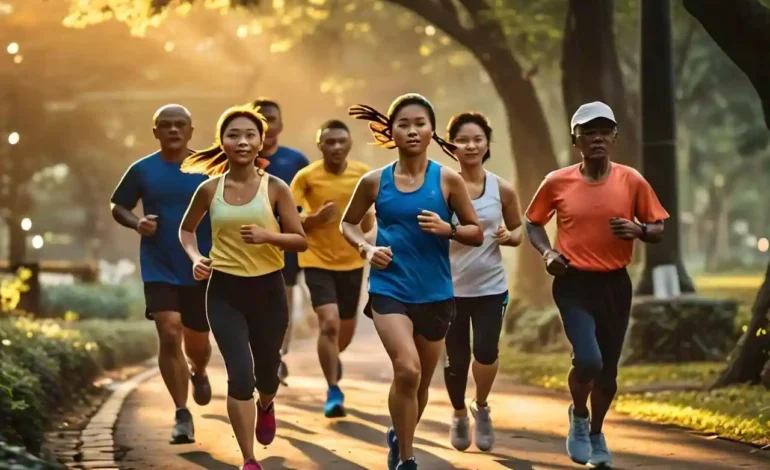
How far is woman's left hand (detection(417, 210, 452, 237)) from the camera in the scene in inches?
334

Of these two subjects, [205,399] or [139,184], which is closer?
[139,184]

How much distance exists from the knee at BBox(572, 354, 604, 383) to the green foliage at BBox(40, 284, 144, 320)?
1932 cm

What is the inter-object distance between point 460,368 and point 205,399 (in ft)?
7.85

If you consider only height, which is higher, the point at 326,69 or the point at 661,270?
the point at 326,69

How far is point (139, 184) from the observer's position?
11000 millimetres

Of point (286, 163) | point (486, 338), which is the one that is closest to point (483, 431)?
point (486, 338)

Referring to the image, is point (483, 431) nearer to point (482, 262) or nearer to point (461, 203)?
point (482, 262)

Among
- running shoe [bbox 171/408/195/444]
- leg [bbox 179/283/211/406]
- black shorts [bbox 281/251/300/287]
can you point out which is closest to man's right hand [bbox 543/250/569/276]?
leg [bbox 179/283/211/406]

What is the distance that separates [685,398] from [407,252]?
213 inches

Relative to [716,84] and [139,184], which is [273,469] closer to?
[139,184]

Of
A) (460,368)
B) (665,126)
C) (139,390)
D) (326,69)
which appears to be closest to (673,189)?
(665,126)

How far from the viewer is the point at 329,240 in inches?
501

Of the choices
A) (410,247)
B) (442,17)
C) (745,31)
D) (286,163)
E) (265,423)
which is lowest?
(265,423)

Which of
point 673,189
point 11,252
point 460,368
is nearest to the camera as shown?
point 460,368
